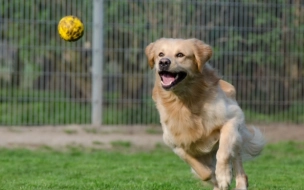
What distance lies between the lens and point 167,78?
6.90m

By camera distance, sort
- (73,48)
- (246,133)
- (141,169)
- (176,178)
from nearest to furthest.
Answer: (246,133) → (176,178) → (141,169) → (73,48)

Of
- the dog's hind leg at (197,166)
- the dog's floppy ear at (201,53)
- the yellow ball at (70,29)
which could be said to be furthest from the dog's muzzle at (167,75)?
the yellow ball at (70,29)

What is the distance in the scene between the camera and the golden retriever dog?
272 inches

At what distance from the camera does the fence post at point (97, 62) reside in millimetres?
12922

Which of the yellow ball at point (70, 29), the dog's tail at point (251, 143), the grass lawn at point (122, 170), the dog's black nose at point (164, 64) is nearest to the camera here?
the dog's black nose at point (164, 64)

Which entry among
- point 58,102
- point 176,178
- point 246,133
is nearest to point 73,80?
point 58,102

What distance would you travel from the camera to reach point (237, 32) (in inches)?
520

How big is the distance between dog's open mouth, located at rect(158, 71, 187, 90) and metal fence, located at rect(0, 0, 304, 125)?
6078 millimetres

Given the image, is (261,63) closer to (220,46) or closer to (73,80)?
(220,46)

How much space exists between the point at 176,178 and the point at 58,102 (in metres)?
4.91

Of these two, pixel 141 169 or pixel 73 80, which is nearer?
pixel 141 169

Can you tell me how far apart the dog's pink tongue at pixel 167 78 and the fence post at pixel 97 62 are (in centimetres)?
614

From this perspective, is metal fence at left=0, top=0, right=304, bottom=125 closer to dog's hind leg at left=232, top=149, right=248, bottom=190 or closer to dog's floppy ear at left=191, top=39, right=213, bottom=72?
dog's floppy ear at left=191, top=39, right=213, bottom=72

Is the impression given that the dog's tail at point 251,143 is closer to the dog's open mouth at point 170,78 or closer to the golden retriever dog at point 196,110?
the golden retriever dog at point 196,110
